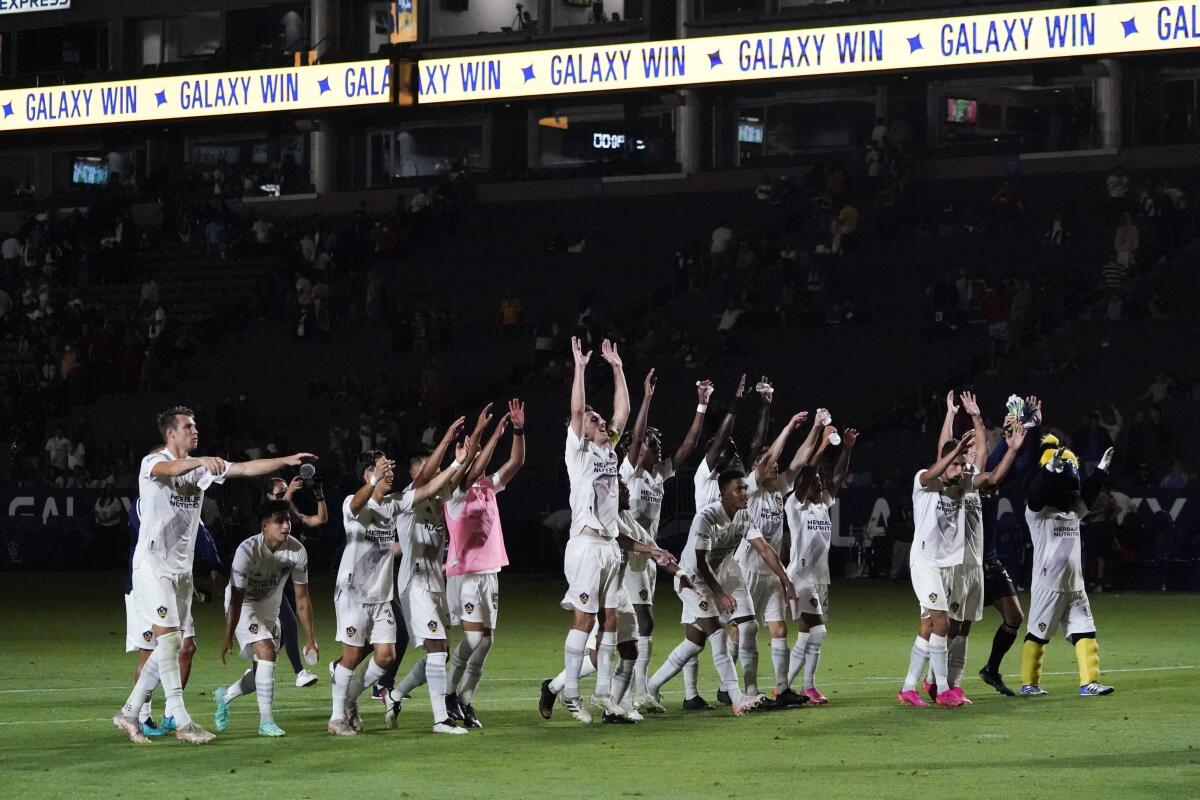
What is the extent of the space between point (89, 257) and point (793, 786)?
41340 millimetres

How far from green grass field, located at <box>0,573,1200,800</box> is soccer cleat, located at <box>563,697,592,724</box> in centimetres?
11

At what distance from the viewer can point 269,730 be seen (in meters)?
14.6

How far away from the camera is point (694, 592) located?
15.8 metres

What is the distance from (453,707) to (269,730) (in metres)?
1.37

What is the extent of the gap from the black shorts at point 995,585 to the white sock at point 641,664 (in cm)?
318

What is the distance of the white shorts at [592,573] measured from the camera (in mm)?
15039

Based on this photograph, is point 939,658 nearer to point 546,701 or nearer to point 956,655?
point 956,655

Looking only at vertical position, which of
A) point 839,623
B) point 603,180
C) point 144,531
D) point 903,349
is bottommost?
point 839,623

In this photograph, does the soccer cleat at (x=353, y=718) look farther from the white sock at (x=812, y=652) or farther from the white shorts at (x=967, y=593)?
the white shorts at (x=967, y=593)

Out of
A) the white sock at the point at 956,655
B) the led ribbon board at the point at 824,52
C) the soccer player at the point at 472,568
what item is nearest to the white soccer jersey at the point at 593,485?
the soccer player at the point at 472,568

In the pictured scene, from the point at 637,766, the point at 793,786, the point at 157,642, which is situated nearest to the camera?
the point at 793,786

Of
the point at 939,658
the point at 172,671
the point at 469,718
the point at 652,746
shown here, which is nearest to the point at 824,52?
the point at 939,658

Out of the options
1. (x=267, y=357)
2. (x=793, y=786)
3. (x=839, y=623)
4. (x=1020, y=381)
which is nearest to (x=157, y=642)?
(x=793, y=786)

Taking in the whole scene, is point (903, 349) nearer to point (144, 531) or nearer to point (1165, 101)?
point (1165, 101)
